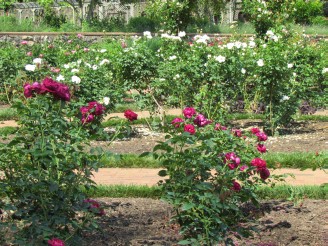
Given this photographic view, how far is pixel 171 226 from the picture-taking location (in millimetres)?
4965

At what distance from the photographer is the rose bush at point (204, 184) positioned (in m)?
4.18

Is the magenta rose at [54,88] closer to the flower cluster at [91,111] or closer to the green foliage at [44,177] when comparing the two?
the green foliage at [44,177]

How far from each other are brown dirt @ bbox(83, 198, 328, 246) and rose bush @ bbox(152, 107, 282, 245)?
0.87ft

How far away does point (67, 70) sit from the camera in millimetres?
9266

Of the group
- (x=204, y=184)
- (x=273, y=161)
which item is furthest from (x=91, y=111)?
(x=273, y=161)

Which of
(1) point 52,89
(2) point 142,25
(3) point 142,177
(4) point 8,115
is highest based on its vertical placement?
(1) point 52,89

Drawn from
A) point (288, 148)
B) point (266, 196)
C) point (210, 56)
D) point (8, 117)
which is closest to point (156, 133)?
point (210, 56)

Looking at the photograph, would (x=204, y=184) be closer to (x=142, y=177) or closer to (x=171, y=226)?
(x=171, y=226)

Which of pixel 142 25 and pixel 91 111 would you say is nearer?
pixel 91 111

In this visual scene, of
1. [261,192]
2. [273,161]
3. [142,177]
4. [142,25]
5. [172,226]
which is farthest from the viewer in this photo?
[142,25]

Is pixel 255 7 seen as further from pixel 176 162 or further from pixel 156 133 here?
pixel 176 162

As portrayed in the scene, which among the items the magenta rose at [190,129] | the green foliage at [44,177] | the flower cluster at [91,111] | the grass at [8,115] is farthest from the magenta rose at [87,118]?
the grass at [8,115]

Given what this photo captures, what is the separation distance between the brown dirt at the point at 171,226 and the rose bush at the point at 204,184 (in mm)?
266

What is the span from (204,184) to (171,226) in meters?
0.85
